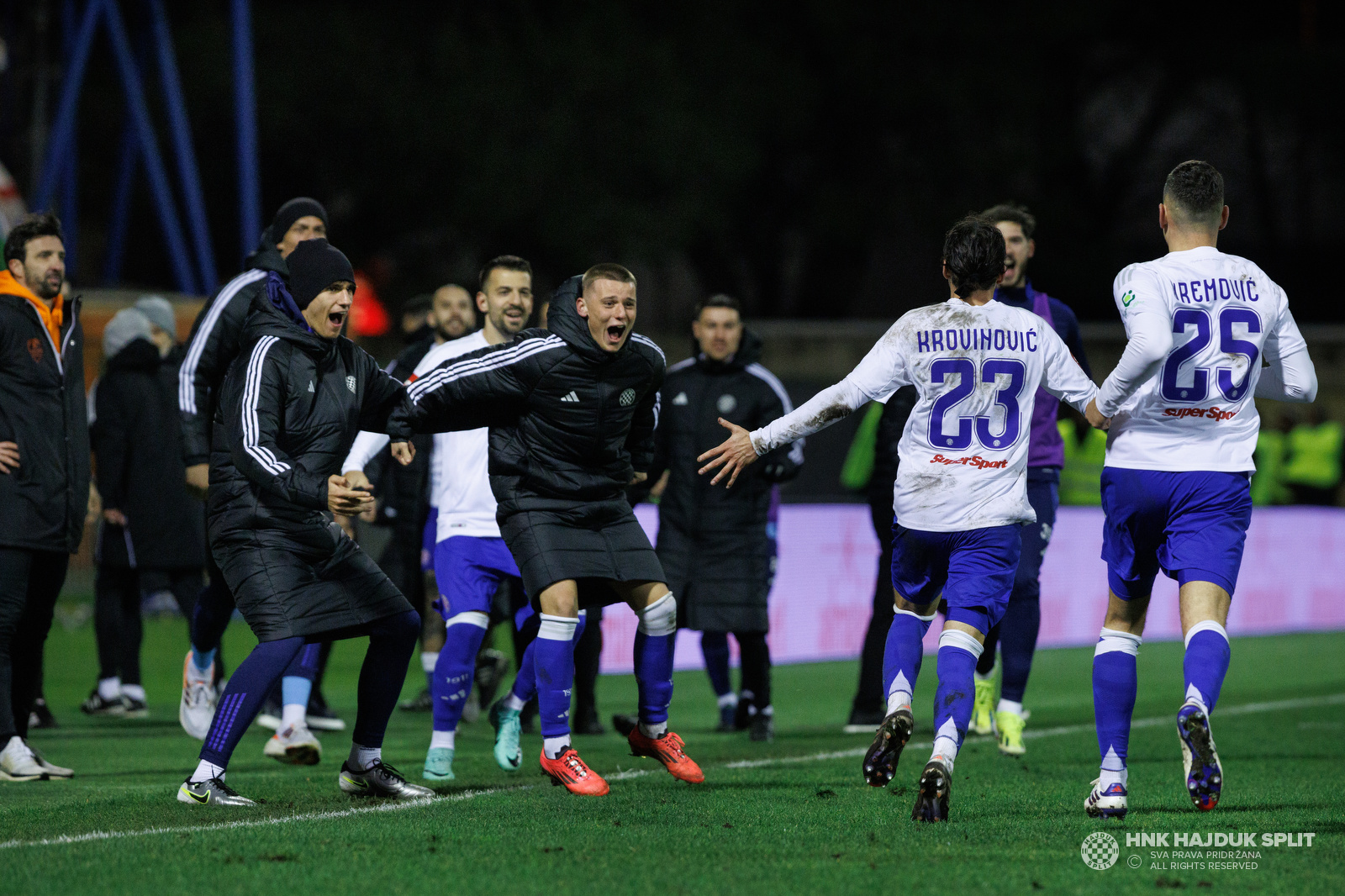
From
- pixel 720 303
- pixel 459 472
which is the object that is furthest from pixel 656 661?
pixel 720 303

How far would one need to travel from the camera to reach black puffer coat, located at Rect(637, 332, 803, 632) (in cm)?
930

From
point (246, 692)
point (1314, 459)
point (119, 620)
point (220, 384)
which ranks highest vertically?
point (1314, 459)

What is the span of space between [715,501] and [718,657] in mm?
944

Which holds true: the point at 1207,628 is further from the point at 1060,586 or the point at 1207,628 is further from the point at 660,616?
the point at 1060,586

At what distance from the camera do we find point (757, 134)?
2902cm

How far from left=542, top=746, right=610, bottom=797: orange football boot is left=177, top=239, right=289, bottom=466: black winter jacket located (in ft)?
7.09

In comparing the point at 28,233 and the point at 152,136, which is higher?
the point at 152,136

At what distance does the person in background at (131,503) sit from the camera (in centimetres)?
1013

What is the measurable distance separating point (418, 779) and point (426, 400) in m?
1.69

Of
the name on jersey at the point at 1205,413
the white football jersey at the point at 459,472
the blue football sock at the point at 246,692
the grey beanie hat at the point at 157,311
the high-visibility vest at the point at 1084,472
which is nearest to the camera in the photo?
the name on jersey at the point at 1205,413

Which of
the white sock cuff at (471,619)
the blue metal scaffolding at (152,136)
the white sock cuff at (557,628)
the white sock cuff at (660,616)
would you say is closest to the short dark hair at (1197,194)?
the white sock cuff at (660,616)

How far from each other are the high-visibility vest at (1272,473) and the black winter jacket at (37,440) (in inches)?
659

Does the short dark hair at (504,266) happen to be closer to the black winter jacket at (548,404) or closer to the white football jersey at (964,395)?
the black winter jacket at (548,404)

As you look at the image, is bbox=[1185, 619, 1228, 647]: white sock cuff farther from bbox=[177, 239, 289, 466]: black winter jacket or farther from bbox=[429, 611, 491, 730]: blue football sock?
bbox=[177, 239, 289, 466]: black winter jacket
